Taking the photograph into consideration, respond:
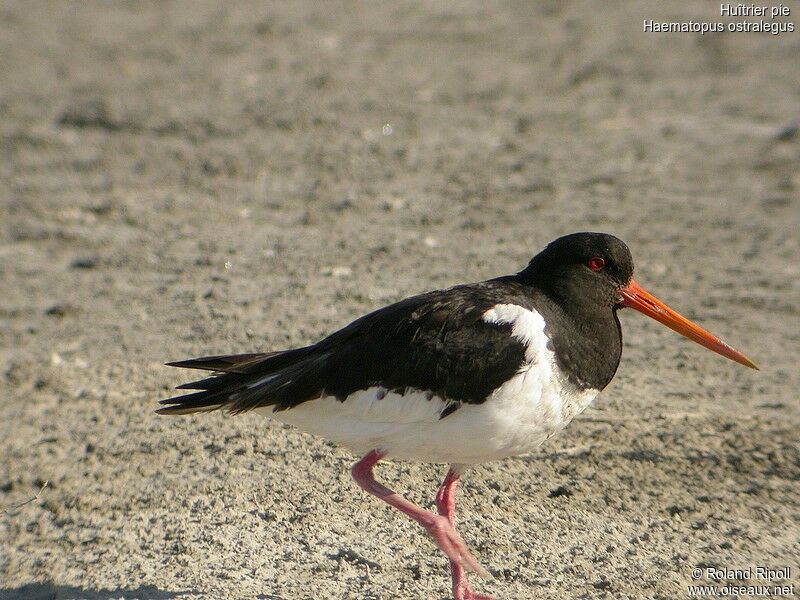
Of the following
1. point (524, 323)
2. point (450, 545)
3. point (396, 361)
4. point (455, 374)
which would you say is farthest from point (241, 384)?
point (524, 323)

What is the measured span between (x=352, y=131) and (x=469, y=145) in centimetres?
115

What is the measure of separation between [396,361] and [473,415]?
15.9 inches

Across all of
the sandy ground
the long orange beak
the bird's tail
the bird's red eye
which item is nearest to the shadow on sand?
the sandy ground

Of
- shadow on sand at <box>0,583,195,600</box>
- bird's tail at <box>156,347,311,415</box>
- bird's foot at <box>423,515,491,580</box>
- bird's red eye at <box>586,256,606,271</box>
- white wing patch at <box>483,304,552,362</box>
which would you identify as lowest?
shadow on sand at <box>0,583,195,600</box>

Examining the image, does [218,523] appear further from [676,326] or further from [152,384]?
[676,326]

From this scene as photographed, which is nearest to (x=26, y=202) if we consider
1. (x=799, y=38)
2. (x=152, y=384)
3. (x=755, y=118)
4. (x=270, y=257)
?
(x=270, y=257)

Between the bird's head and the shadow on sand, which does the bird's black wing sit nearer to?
the bird's head

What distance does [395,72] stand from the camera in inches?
451

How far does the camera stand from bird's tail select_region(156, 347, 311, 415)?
179 inches

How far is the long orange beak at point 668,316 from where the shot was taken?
4859mm

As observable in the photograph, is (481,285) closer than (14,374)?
Yes

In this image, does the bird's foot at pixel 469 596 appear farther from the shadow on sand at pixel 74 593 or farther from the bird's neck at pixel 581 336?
the shadow on sand at pixel 74 593

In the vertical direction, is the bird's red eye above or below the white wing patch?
above

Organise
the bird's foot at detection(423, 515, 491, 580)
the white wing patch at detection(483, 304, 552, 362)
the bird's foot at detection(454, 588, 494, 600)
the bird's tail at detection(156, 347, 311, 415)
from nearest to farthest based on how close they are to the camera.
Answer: the bird's foot at detection(423, 515, 491, 580), the white wing patch at detection(483, 304, 552, 362), the bird's foot at detection(454, 588, 494, 600), the bird's tail at detection(156, 347, 311, 415)
